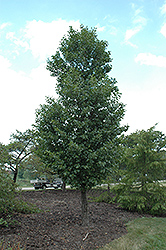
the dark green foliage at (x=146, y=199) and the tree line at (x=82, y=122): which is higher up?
the tree line at (x=82, y=122)

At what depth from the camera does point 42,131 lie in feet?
18.9

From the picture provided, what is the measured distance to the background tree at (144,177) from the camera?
8422 millimetres

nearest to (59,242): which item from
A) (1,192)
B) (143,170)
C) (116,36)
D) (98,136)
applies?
(1,192)

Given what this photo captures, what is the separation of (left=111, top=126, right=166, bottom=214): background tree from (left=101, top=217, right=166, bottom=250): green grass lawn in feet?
5.31

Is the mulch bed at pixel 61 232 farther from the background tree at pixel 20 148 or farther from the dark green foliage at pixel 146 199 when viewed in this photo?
the background tree at pixel 20 148

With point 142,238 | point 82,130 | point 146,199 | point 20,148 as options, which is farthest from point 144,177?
point 20,148

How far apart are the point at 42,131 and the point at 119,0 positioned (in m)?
7.11

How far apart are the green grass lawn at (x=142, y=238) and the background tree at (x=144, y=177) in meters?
1.62

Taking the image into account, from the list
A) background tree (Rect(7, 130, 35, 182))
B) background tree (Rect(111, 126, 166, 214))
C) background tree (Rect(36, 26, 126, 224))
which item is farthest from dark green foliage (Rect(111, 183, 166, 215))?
background tree (Rect(7, 130, 35, 182))

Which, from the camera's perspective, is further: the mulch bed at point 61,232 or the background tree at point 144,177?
the background tree at point 144,177

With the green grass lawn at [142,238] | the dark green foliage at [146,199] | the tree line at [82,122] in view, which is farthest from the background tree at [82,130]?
the dark green foliage at [146,199]

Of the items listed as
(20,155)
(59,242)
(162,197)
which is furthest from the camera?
(20,155)

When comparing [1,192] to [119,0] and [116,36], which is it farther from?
[119,0]

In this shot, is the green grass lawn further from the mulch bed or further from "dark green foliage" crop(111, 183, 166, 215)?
"dark green foliage" crop(111, 183, 166, 215)
